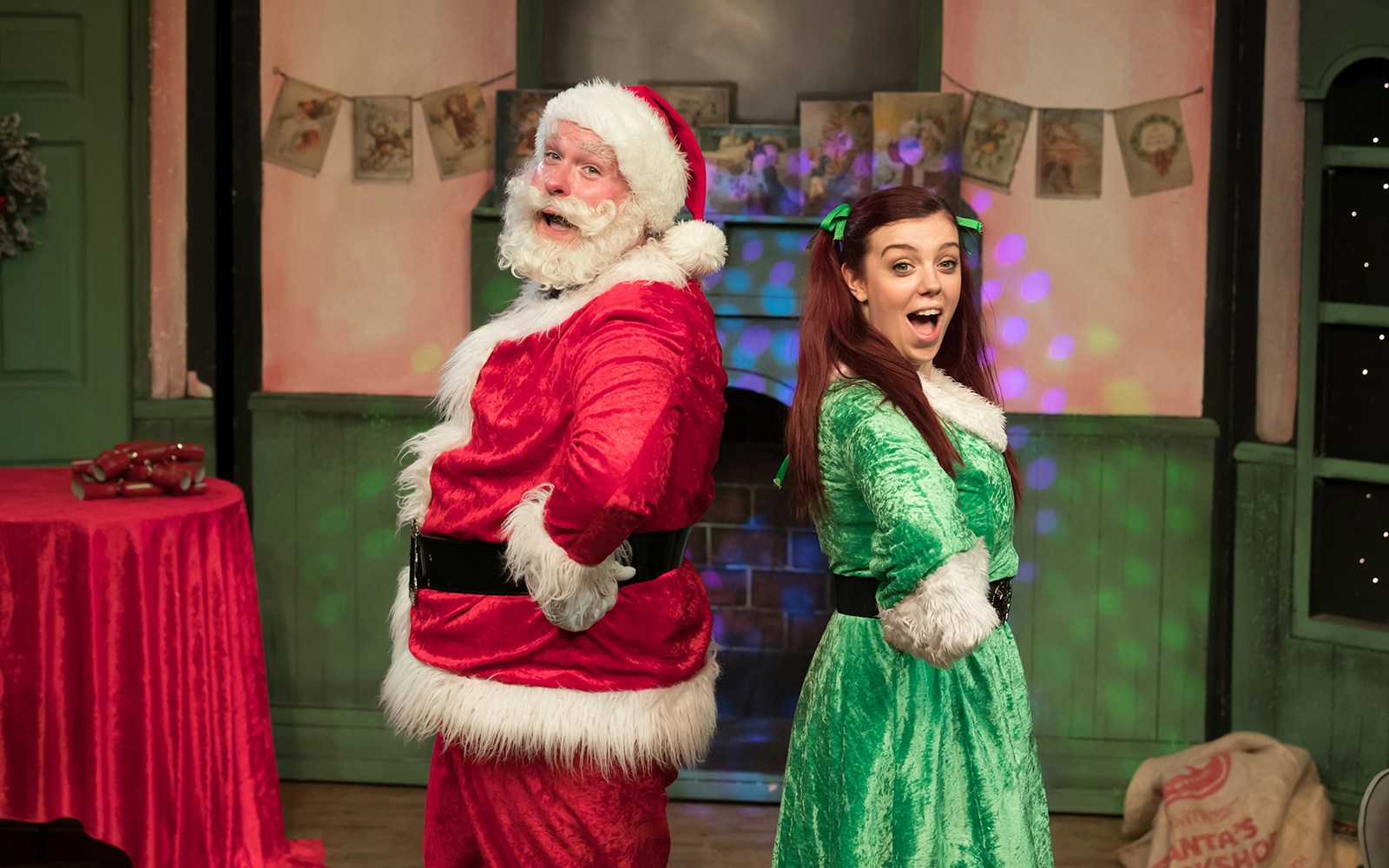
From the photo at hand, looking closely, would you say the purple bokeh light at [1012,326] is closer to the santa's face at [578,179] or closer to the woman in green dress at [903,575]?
the woman in green dress at [903,575]

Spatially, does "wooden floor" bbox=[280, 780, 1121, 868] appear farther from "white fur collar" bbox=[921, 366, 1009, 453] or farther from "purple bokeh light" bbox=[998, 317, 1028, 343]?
"white fur collar" bbox=[921, 366, 1009, 453]

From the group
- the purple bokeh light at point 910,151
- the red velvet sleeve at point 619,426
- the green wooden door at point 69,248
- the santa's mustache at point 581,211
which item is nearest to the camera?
the red velvet sleeve at point 619,426

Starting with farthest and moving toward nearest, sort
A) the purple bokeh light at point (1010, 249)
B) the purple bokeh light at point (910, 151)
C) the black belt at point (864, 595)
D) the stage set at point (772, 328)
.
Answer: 1. the purple bokeh light at point (1010, 249)
2. the purple bokeh light at point (910, 151)
3. the stage set at point (772, 328)
4. the black belt at point (864, 595)

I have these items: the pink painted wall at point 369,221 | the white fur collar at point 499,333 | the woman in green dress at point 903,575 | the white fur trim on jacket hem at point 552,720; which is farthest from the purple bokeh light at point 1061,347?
the white fur trim on jacket hem at point 552,720

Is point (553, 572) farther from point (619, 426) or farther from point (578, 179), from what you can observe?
point (578, 179)

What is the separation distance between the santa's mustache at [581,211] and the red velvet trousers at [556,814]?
33.5 inches

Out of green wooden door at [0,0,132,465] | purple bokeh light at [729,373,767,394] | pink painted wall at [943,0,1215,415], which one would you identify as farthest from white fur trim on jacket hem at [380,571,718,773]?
green wooden door at [0,0,132,465]

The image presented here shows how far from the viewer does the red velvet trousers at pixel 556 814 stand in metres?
2.14

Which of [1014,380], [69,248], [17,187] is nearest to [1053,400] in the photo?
[1014,380]

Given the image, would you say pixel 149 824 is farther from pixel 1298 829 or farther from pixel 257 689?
pixel 1298 829

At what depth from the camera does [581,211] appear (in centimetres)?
221

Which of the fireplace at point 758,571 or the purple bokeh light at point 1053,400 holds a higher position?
the purple bokeh light at point 1053,400

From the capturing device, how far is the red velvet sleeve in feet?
6.10

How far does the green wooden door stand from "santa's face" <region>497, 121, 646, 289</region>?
2225 mm
